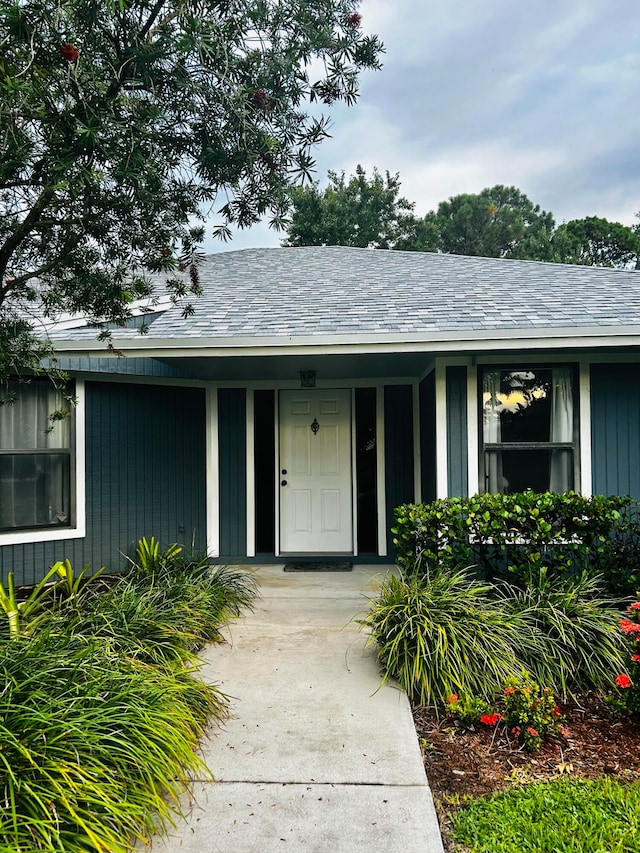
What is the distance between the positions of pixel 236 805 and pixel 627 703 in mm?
2248

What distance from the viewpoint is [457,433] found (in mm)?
5438

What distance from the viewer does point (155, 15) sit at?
2580 mm

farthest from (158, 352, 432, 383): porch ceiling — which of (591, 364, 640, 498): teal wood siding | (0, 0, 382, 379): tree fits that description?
(0, 0, 382, 379): tree

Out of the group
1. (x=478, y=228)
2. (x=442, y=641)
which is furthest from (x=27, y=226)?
(x=478, y=228)

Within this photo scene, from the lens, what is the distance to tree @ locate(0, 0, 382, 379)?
2438 millimetres

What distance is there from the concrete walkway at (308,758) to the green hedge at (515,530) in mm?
951

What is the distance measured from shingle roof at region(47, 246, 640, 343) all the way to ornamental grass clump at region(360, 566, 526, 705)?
2.35 meters

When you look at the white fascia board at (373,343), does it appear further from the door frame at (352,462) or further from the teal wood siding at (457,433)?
the door frame at (352,462)

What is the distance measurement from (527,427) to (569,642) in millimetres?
2341

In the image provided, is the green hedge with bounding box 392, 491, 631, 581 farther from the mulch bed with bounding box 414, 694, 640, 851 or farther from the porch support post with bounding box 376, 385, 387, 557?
the porch support post with bounding box 376, 385, 387, 557

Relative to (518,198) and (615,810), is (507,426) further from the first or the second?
(518,198)

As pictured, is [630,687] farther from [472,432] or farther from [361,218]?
[361,218]

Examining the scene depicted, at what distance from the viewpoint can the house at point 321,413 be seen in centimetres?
537

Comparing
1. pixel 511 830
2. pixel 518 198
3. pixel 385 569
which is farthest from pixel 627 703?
pixel 518 198
